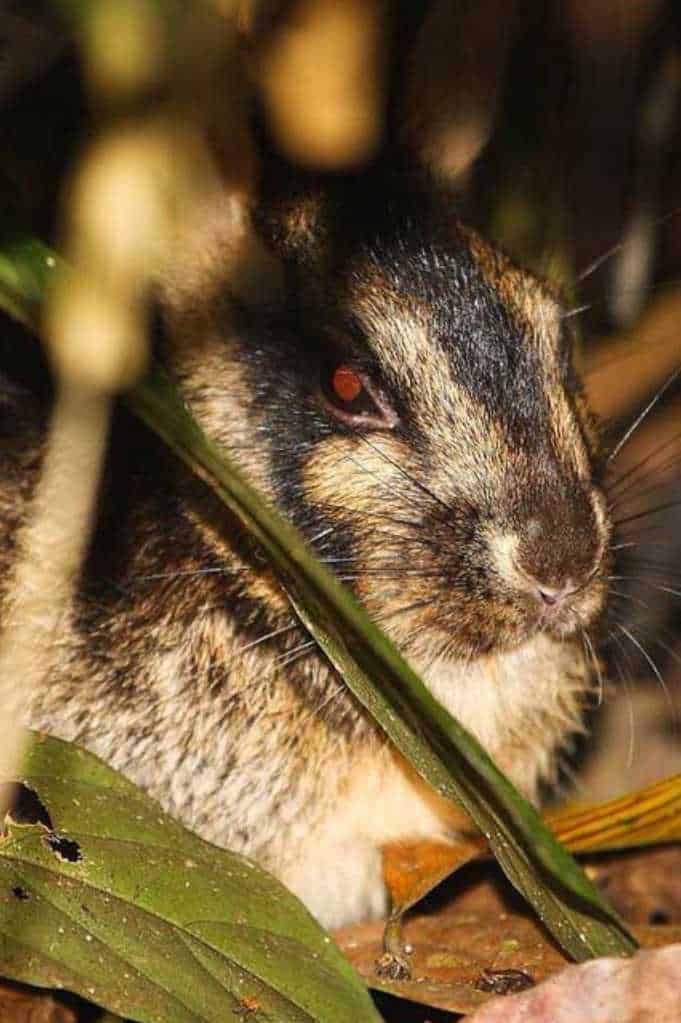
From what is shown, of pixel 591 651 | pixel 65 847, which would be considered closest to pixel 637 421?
pixel 591 651

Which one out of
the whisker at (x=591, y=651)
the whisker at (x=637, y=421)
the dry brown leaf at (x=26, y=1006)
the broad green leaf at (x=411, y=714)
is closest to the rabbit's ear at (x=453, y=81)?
the whisker at (x=637, y=421)

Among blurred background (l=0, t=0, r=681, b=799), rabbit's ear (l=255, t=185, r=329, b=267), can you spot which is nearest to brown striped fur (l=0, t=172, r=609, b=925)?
rabbit's ear (l=255, t=185, r=329, b=267)

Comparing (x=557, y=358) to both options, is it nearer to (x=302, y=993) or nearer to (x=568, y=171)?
(x=302, y=993)

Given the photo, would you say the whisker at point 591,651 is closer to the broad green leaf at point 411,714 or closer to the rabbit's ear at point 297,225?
the broad green leaf at point 411,714

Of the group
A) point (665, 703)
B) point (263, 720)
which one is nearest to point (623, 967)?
point (263, 720)

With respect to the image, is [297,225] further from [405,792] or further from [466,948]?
[466,948]

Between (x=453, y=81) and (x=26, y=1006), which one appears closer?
(x=26, y=1006)

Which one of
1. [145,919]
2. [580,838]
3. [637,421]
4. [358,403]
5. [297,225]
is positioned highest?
[297,225]
